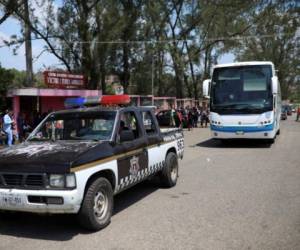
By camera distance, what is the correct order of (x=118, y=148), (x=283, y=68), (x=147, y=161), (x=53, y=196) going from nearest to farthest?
1. (x=53, y=196)
2. (x=118, y=148)
3. (x=147, y=161)
4. (x=283, y=68)

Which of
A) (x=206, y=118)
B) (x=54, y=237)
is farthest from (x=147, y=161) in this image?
(x=206, y=118)

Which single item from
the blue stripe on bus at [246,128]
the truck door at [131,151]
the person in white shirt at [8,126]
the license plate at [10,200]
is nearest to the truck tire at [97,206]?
the truck door at [131,151]

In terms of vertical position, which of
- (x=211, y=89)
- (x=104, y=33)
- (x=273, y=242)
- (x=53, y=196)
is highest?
(x=104, y=33)

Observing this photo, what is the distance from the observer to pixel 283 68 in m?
75.4

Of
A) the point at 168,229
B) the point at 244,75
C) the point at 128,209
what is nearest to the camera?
the point at 168,229

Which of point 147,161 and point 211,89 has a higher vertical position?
point 211,89

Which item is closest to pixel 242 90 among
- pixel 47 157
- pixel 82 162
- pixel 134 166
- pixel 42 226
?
pixel 134 166

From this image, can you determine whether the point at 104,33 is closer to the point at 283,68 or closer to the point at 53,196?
the point at 53,196

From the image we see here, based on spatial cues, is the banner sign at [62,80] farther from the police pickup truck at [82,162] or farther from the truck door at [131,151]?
the truck door at [131,151]

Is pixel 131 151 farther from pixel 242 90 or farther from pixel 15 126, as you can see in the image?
pixel 15 126

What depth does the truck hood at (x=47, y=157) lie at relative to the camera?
547 centimetres

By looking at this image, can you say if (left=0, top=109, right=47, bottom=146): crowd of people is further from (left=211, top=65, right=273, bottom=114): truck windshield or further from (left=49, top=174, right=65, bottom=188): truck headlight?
(left=49, top=174, right=65, bottom=188): truck headlight

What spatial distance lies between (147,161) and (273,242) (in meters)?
2.91

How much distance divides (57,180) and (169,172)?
12.1 feet
